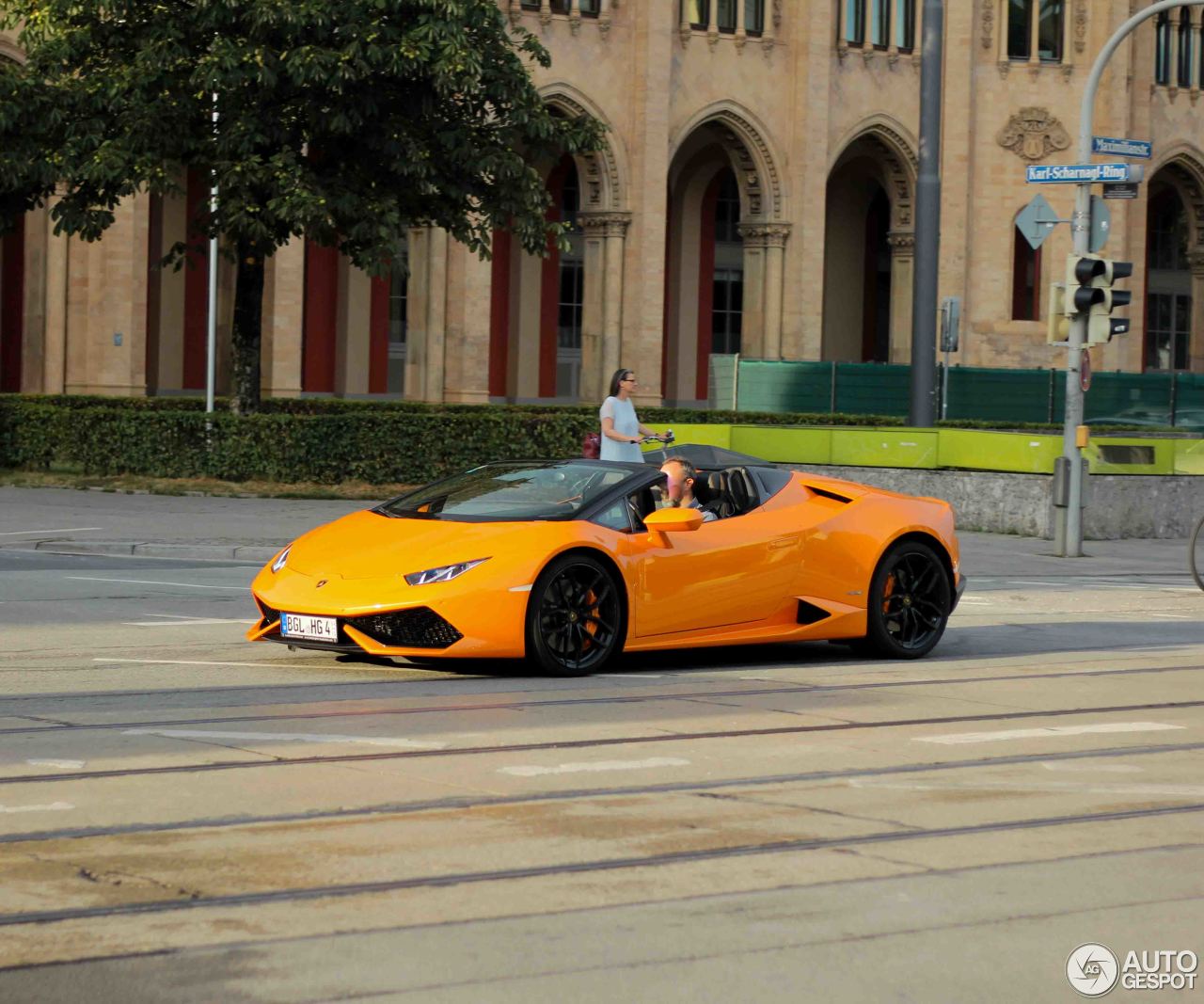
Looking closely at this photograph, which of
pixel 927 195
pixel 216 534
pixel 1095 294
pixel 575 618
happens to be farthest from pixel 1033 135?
pixel 575 618

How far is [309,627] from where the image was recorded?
10.4 meters

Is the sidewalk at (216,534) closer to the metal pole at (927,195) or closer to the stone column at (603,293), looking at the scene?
the metal pole at (927,195)

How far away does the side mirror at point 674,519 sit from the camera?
10.8m

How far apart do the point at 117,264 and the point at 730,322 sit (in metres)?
19.4

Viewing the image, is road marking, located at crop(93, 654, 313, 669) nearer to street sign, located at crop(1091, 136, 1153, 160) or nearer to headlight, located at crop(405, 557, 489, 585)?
headlight, located at crop(405, 557, 489, 585)

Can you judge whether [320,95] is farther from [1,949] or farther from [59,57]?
[1,949]

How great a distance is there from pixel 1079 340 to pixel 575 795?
14023 mm

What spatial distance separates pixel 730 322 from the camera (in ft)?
178

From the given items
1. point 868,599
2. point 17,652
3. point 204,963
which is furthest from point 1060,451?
point 204,963

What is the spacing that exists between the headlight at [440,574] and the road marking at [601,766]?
2.34 metres

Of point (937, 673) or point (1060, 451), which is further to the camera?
point (1060, 451)

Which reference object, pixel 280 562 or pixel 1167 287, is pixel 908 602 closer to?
pixel 280 562

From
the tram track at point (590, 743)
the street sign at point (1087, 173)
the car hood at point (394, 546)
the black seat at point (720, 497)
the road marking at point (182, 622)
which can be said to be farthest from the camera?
the street sign at point (1087, 173)

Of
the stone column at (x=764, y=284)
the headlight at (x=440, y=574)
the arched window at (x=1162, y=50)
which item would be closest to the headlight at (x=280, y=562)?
the headlight at (x=440, y=574)
